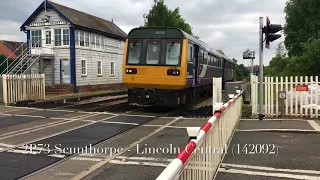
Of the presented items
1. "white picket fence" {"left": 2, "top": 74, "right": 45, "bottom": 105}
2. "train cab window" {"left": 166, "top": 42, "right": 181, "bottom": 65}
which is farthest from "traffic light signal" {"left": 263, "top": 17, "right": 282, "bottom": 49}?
"white picket fence" {"left": 2, "top": 74, "right": 45, "bottom": 105}

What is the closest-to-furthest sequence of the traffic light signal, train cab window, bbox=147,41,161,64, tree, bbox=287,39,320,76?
1. the traffic light signal
2. train cab window, bbox=147,41,161,64
3. tree, bbox=287,39,320,76

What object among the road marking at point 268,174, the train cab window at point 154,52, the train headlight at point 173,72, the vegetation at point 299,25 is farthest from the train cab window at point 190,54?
the vegetation at point 299,25

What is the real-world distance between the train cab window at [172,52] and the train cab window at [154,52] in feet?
1.34

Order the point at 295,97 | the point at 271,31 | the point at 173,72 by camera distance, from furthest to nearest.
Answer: the point at 173,72 → the point at 295,97 → the point at 271,31

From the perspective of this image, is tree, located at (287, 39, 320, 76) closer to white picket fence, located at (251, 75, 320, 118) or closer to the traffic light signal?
white picket fence, located at (251, 75, 320, 118)

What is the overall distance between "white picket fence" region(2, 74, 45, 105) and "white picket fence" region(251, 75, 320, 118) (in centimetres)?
1292

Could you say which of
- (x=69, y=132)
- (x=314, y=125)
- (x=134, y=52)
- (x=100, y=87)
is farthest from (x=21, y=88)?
(x=314, y=125)

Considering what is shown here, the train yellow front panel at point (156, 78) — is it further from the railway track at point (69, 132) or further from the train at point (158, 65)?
the railway track at point (69, 132)

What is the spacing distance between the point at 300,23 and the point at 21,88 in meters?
32.9

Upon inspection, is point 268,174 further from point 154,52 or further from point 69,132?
point 154,52

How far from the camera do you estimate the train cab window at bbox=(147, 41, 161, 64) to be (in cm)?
1373

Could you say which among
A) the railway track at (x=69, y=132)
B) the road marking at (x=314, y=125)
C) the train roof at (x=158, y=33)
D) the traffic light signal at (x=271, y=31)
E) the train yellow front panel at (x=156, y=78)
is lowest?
the railway track at (x=69, y=132)

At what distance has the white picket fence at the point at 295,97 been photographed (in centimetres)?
1126

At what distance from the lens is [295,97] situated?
37.6 ft
